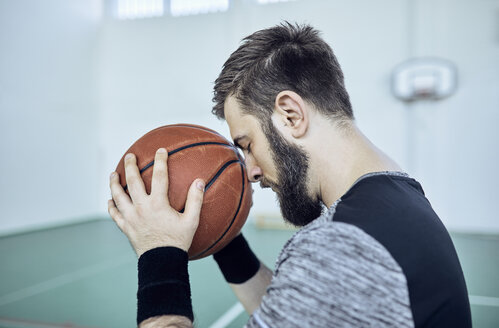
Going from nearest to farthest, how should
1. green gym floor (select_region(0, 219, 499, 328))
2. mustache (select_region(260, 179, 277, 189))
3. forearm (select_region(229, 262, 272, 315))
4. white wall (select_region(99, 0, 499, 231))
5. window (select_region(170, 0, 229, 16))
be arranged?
mustache (select_region(260, 179, 277, 189))
forearm (select_region(229, 262, 272, 315))
green gym floor (select_region(0, 219, 499, 328))
white wall (select_region(99, 0, 499, 231))
window (select_region(170, 0, 229, 16))

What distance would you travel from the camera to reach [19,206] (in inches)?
199

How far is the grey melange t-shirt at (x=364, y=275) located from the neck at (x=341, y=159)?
17cm

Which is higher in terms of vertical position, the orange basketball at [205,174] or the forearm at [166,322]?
the orange basketball at [205,174]

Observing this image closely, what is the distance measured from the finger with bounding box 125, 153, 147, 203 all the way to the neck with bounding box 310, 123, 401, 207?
394 mm

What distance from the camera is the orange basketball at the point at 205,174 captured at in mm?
1018

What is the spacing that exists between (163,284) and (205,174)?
0.36 metres

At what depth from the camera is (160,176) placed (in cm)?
95

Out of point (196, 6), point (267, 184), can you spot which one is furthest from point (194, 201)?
point (196, 6)

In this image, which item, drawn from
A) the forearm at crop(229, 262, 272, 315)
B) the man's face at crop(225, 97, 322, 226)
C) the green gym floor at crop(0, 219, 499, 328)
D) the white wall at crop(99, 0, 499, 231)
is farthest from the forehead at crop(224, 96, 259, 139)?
the white wall at crop(99, 0, 499, 231)

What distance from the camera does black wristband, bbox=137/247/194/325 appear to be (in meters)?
0.76

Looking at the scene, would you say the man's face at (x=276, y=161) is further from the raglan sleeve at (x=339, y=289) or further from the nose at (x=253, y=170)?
the raglan sleeve at (x=339, y=289)

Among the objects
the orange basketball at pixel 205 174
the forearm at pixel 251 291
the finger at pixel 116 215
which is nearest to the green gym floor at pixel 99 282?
the forearm at pixel 251 291

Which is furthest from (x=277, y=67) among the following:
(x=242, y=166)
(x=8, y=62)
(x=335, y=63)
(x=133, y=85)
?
(x=133, y=85)

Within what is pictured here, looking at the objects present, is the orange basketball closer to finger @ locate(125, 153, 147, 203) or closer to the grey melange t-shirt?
finger @ locate(125, 153, 147, 203)
